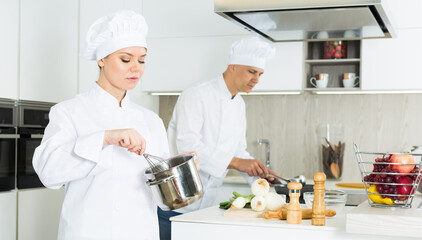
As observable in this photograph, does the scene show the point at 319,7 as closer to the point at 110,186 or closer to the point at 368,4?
the point at 368,4

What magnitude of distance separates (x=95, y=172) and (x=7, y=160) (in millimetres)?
1231

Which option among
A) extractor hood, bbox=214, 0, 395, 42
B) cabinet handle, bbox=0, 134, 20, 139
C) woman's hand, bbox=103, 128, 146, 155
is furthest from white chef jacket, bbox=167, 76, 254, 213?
woman's hand, bbox=103, 128, 146, 155

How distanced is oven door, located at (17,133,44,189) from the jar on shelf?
200 cm

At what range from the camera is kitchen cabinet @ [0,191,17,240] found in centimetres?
278

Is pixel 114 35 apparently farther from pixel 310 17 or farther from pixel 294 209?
pixel 310 17

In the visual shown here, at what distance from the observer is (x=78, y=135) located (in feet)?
6.00

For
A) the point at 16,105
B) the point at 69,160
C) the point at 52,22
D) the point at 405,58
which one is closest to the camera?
the point at 69,160

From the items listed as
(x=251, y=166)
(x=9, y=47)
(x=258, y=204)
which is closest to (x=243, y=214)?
(x=258, y=204)

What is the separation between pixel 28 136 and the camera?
3.00 metres

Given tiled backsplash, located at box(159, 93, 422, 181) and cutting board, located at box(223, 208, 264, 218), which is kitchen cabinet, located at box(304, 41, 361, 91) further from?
cutting board, located at box(223, 208, 264, 218)

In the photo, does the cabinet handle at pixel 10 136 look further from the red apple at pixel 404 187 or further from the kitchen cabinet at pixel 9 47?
the red apple at pixel 404 187

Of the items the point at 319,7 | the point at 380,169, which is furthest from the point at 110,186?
the point at 319,7

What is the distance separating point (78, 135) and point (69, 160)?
0.40ft

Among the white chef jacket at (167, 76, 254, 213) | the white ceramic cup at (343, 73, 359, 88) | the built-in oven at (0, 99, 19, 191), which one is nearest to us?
the built-in oven at (0, 99, 19, 191)
